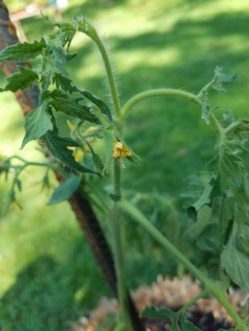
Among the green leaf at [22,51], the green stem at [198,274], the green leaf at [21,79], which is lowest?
the green stem at [198,274]

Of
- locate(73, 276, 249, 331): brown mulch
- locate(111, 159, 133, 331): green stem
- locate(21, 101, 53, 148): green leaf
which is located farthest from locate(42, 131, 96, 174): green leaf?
locate(73, 276, 249, 331): brown mulch

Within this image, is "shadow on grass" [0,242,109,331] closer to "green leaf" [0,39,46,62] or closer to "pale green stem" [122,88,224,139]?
"pale green stem" [122,88,224,139]

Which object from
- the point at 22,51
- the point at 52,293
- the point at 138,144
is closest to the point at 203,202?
the point at 22,51

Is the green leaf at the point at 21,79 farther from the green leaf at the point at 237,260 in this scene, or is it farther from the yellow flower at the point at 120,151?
the green leaf at the point at 237,260

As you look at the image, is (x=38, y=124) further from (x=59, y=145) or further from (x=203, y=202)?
(x=203, y=202)

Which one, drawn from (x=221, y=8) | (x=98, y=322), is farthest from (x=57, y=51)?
(x=221, y=8)

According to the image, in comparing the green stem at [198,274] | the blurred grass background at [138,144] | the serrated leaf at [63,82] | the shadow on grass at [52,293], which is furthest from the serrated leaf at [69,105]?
the shadow on grass at [52,293]

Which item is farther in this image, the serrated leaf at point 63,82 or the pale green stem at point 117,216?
the pale green stem at point 117,216
